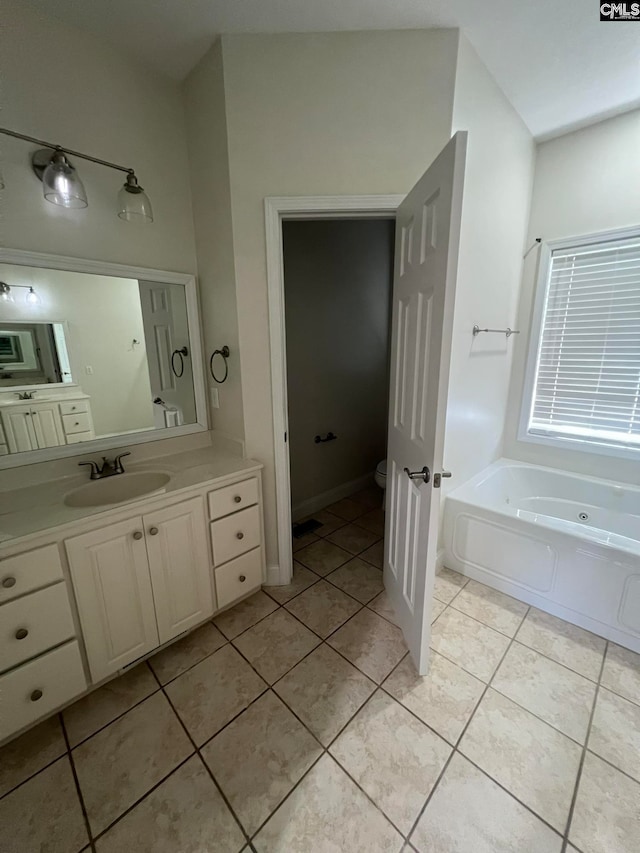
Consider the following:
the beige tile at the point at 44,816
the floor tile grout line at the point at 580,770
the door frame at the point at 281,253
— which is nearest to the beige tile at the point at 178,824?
the beige tile at the point at 44,816

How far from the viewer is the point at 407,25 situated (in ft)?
4.53

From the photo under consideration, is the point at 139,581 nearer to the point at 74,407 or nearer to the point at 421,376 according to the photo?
the point at 74,407

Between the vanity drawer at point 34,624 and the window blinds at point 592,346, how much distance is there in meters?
3.06

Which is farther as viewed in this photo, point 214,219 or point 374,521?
point 374,521

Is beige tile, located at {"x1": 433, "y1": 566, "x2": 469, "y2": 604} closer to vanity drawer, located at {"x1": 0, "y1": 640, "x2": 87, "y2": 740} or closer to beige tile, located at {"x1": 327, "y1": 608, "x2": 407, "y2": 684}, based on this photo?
beige tile, located at {"x1": 327, "y1": 608, "x2": 407, "y2": 684}

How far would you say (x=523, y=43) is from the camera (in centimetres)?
148

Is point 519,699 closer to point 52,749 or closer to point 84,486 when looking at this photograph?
point 52,749

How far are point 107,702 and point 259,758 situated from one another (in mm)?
689

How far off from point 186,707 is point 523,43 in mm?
3215

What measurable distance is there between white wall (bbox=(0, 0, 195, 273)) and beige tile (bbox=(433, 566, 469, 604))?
2364 millimetres

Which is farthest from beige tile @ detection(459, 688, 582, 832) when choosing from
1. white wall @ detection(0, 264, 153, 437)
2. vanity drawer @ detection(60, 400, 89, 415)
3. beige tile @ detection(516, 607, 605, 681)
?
vanity drawer @ detection(60, 400, 89, 415)

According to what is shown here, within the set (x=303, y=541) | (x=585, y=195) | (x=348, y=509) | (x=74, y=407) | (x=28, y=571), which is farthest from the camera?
(x=348, y=509)

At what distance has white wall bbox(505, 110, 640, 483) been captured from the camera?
1995 millimetres

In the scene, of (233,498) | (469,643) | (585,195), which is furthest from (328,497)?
(585,195)
